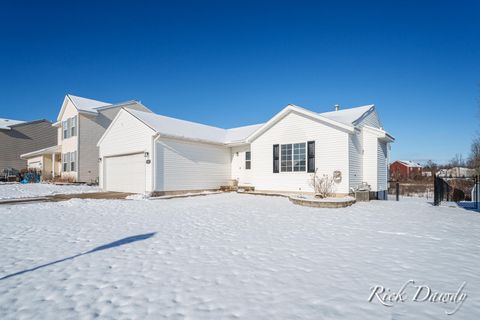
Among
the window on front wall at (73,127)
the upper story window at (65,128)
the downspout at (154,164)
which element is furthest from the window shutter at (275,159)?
the upper story window at (65,128)

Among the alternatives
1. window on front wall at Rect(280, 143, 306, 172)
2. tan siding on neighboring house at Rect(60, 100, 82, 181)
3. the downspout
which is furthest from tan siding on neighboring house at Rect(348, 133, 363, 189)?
tan siding on neighboring house at Rect(60, 100, 82, 181)

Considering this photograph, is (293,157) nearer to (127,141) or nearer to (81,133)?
(127,141)

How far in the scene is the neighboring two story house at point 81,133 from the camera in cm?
2162

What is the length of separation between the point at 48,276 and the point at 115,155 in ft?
48.0

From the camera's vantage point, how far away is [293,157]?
1382 centimetres

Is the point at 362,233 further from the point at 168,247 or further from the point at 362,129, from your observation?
the point at 362,129

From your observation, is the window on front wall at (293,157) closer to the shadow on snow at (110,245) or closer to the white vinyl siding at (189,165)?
the white vinyl siding at (189,165)

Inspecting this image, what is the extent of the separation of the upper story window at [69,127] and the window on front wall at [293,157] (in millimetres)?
18130

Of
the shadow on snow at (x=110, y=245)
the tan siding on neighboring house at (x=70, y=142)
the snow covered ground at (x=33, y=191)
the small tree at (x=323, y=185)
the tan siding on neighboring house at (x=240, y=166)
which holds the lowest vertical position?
the shadow on snow at (x=110, y=245)

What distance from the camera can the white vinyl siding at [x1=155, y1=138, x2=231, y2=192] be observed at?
1448cm

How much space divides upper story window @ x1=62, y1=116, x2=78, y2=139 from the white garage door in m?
7.06

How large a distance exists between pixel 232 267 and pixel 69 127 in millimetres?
24509

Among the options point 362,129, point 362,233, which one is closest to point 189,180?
point 362,129

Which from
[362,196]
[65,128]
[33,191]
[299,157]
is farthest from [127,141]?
[362,196]
